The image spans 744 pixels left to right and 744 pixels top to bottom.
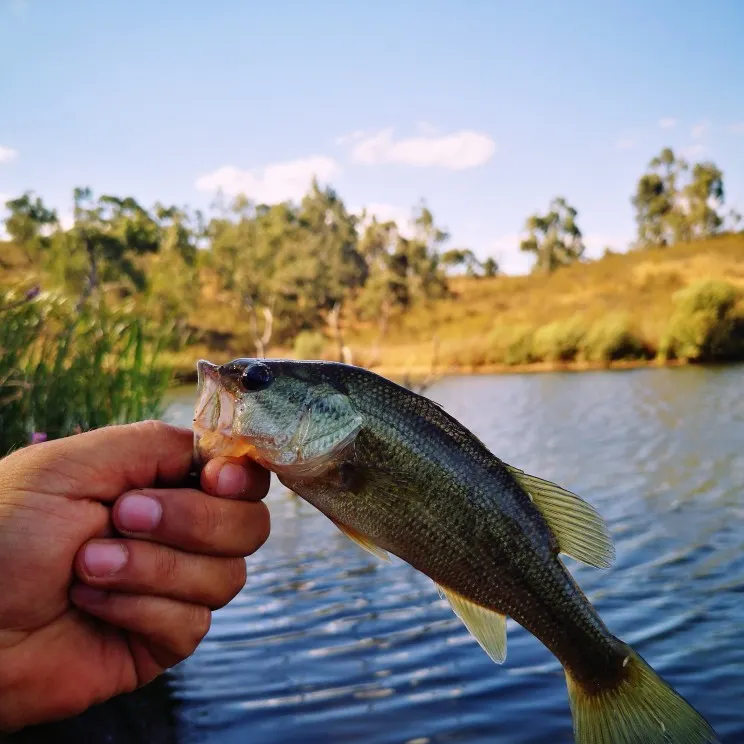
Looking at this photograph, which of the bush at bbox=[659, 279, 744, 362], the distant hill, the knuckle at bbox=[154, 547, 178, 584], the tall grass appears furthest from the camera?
the distant hill

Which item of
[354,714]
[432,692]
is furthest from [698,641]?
[354,714]

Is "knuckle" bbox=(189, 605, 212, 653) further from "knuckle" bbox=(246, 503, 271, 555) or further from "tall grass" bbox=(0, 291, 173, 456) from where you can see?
"tall grass" bbox=(0, 291, 173, 456)

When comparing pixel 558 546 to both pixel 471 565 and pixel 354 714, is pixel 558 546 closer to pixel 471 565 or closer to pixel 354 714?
pixel 471 565

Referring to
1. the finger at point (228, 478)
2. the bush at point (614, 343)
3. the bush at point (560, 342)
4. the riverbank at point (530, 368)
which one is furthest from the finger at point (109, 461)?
the bush at point (560, 342)

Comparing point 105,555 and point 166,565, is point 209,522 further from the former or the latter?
point 105,555

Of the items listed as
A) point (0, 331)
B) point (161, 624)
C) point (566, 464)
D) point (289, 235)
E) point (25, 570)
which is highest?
point (289, 235)

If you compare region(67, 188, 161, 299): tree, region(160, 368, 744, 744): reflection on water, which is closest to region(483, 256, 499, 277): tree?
region(67, 188, 161, 299): tree

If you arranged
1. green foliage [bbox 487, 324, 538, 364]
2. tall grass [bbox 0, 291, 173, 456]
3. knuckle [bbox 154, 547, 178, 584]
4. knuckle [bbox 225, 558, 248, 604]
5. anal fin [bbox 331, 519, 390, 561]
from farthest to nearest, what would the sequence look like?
green foliage [bbox 487, 324, 538, 364] → tall grass [bbox 0, 291, 173, 456] → anal fin [bbox 331, 519, 390, 561] → knuckle [bbox 225, 558, 248, 604] → knuckle [bbox 154, 547, 178, 584]
